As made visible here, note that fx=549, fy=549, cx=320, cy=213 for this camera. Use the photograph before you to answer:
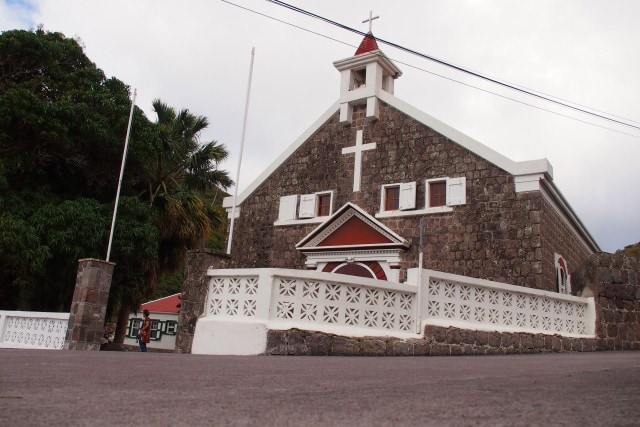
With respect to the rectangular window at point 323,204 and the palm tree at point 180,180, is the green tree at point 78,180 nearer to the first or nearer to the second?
the palm tree at point 180,180

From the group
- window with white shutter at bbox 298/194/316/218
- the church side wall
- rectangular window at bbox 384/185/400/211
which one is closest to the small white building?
window with white shutter at bbox 298/194/316/218

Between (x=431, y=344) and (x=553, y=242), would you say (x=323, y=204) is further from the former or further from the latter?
(x=431, y=344)

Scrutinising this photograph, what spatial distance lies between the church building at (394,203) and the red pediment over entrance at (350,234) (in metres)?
0.03

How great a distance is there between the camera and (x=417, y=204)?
1648cm

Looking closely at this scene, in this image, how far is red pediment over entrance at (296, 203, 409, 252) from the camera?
16.3 meters

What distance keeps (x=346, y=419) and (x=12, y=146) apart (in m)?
16.4

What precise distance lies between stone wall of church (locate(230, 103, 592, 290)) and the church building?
0.03 meters

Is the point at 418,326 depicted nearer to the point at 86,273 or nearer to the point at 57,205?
the point at 86,273

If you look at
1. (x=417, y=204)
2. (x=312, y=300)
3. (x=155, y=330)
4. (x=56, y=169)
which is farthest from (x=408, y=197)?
(x=155, y=330)

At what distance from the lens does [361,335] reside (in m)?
9.44

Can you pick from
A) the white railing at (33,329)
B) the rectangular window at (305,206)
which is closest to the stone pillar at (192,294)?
the white railing at (33,329)

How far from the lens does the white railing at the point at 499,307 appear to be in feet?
34.3

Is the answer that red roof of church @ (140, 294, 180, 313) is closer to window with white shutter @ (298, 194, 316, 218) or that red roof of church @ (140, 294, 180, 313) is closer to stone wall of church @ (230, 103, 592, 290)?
stone wall of church @ (230, 103, 592, 290)

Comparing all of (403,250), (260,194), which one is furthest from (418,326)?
(260,194)
